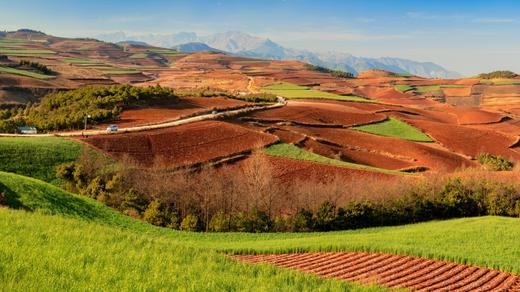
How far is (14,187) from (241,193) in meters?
21.1

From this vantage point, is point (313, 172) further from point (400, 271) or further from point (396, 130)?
point (396, 130)

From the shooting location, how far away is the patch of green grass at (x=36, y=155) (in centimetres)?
4731

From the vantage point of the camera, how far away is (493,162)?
7544 cm

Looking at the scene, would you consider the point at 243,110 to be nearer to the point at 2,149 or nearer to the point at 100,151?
the point at 100,151

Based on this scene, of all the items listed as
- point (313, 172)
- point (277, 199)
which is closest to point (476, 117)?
point (313, 172)

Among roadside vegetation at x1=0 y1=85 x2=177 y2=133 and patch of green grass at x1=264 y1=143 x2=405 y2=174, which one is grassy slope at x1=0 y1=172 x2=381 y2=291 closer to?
patch of green grass at x1=264 y1=143 x2=405 y2=174

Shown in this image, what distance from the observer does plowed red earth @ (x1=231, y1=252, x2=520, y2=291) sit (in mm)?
21266

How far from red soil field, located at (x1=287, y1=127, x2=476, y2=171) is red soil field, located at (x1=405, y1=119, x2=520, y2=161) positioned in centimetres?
684

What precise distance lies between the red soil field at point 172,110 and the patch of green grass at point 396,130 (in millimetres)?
28260

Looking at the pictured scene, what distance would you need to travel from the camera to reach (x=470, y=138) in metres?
94.6

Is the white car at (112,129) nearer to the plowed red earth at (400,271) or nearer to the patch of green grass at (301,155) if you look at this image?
the patch of green grass at (301,155)

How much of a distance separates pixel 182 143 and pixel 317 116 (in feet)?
135

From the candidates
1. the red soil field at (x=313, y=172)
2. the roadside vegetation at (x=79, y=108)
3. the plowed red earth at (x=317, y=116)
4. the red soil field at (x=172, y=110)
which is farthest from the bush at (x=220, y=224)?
the plowed red earth at (x=317, y=116)

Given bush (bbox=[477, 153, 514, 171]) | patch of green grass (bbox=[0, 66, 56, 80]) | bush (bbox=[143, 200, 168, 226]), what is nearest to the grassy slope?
bush (bbox=[143, 200, 168, 226])
